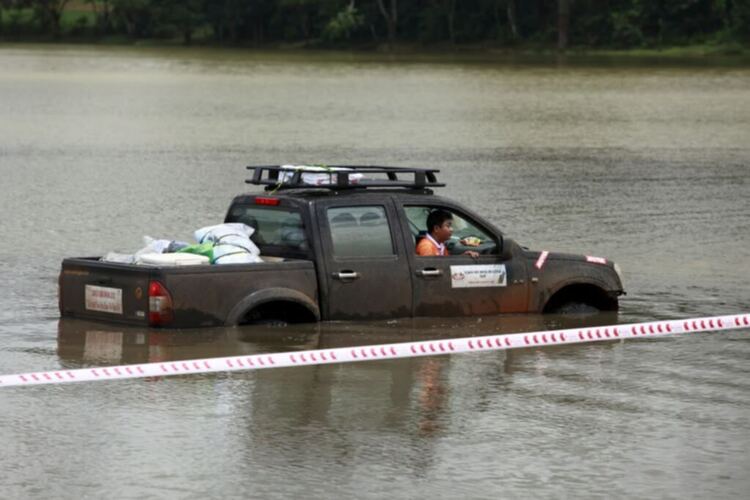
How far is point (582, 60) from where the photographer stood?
104 meters

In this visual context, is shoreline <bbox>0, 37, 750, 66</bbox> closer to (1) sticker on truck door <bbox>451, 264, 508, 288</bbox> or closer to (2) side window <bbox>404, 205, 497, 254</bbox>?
(2) side window <bbox>404, 205, 497, 254</bbox>

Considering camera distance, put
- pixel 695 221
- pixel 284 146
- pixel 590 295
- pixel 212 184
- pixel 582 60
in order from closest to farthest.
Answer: pixel 590 295
pixel 695 221
pixel 212 184
pixel 284 146
pixel 582 60

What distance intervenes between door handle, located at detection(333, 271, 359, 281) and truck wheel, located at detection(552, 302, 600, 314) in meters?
2.10

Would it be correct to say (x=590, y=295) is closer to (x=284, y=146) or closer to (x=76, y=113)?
(x=284, y=146)

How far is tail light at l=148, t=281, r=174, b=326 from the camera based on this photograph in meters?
13.5

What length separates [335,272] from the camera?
46.7 ft

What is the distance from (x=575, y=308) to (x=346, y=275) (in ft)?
8.06

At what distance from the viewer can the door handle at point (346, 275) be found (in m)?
14.3

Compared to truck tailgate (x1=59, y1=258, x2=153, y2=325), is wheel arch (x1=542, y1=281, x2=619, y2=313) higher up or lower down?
lower down

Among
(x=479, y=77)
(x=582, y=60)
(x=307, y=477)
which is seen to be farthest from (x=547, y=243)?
(x=582, y=60)

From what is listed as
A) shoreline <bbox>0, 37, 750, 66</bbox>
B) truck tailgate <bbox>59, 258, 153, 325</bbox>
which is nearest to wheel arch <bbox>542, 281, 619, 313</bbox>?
truck tailgate <bbox>59, 258, 153, 325</bbox>

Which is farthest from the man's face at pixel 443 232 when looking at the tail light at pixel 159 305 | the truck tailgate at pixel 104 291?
the truck tailgate at pixel 104 291

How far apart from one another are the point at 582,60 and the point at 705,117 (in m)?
52.4

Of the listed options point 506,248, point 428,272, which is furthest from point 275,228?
point 506,248
